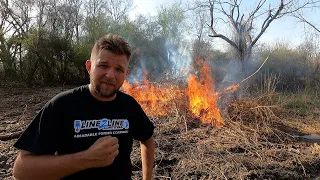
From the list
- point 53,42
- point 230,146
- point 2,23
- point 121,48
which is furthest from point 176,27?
point 121,48

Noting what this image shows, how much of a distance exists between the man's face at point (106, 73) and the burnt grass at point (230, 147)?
2.34 m

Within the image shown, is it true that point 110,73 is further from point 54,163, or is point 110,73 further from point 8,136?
point 8,136

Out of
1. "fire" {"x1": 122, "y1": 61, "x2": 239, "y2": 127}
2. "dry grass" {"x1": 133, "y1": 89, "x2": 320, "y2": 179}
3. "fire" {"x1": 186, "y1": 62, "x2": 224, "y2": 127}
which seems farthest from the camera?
"fire" {"x1": 122, "y1": 61, "x2": 239, "y2": 127}

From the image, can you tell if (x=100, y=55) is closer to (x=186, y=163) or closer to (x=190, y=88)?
(x=186, y=163)

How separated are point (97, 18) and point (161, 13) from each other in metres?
7.00

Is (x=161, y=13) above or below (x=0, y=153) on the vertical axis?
above

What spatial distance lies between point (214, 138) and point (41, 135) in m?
4.33

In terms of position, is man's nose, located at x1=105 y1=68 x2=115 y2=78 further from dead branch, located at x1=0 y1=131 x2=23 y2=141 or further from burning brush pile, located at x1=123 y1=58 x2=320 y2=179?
dead branch, located at x1=0 y1=131 x2=23 y2=141

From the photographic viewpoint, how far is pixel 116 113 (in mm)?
1737

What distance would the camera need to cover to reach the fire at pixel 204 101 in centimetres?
613

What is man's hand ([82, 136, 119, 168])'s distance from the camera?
138 cm

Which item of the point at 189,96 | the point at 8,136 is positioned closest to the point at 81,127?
the point at 8,136

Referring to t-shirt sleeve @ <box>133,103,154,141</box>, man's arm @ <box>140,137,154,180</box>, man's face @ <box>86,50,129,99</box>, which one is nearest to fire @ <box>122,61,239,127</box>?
man's arm @ <box>140,137,154,180</box>

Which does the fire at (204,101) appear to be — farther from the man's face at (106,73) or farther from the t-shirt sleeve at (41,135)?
the t-shirt sleeve at (41,135)
